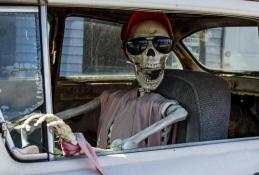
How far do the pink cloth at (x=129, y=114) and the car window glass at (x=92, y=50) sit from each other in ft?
2.50

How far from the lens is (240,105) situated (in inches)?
131

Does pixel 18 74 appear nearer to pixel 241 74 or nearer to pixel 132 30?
pixel 132 30

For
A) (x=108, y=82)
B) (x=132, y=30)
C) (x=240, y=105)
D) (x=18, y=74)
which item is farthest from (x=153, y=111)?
(x=108, y=82)

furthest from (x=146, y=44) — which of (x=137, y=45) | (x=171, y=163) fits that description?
(x=171, y=163)

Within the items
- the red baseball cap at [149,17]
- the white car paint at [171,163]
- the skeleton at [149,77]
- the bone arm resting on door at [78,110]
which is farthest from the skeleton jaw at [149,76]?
the white car paint at [171,163]

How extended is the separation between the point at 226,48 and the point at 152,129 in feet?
5.60

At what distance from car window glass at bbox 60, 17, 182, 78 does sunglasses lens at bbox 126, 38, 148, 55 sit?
756 millimetres

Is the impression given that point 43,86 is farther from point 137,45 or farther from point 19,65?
point 137,45

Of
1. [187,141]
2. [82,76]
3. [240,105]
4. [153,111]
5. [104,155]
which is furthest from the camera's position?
[82,76]

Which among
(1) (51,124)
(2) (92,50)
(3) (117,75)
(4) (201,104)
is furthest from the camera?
(3) (117,75)

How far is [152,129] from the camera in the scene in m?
2.18

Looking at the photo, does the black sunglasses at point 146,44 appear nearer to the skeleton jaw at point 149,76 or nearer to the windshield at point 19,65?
the skeleton jaw at point 149,76

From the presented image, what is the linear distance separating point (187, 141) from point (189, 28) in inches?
51.1

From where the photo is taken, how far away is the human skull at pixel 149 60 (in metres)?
2.51
